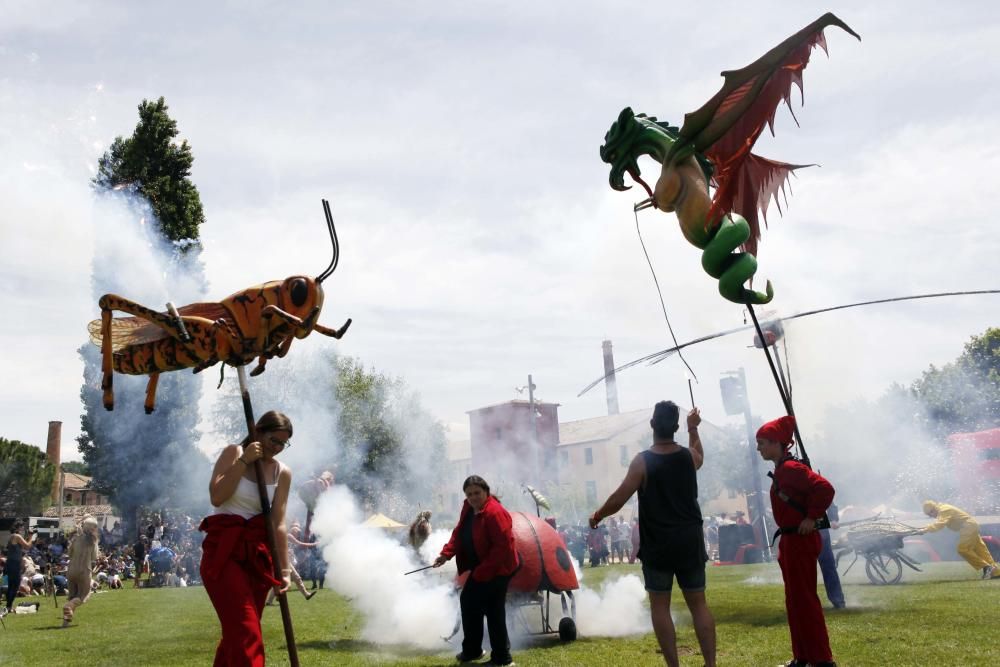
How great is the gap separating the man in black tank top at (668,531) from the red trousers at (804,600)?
2.57 feet

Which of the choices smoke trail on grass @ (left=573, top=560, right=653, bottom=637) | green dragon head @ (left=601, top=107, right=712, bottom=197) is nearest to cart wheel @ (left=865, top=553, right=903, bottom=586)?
smoke trail on grass @ (left=573, top=560, right=653, bottom=637)

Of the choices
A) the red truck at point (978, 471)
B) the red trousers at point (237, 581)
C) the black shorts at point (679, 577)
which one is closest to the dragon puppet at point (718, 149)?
the black shorts at point (679, 577)

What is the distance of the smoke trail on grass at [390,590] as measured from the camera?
913 cm

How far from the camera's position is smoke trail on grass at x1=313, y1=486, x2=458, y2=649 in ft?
30.0

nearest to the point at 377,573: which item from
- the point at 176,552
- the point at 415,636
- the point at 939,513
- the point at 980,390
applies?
the point at 415,636

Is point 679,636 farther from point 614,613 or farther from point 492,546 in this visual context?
point 492,546

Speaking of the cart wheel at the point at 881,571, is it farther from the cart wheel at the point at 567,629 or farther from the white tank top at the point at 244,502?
the white tank top at the point at 244,502

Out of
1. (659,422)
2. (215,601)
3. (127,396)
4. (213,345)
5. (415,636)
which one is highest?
(127,396)

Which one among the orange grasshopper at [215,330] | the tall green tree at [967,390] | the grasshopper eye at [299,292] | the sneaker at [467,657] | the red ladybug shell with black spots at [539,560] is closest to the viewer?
the orange grasshopper at [215,330]

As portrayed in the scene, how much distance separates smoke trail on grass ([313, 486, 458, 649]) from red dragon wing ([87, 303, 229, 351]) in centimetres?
495

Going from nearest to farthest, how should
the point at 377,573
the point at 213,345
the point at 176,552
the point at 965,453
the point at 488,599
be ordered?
the point at 213,345
the point at 488,599
the point at 377,573
the point at 965,453
the point at 176,552

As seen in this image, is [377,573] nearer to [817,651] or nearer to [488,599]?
[488,599]

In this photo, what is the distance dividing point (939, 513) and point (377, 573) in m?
10.7

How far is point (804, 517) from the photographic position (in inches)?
233
